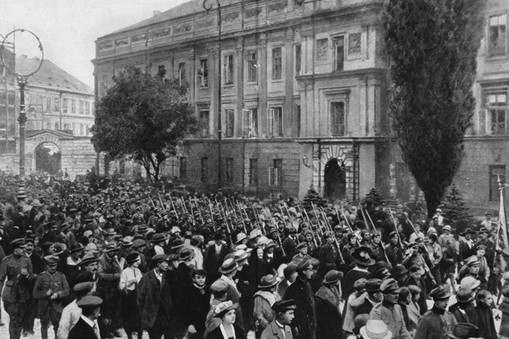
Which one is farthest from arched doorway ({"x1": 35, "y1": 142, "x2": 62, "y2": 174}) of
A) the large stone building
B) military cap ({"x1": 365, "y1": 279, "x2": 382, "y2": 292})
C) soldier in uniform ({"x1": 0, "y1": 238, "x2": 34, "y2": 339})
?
military cap ({"x1": 365, "y1": 279, "x2": 382, "y2": 292})

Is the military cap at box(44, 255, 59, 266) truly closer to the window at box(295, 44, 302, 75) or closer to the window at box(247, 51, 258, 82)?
the window at box(295, 44, 302, 75)

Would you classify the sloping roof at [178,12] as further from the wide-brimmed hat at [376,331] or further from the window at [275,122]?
the wide-brimmed hat at [376,331]

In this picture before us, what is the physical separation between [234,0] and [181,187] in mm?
8691

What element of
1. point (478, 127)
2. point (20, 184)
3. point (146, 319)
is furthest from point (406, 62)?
point (146, 319)

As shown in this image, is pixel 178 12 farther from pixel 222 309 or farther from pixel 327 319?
pixel 222 309

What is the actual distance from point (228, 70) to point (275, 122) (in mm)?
3489

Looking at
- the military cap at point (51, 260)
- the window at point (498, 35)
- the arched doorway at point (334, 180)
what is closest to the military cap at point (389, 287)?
the military cap at point (51, 260)

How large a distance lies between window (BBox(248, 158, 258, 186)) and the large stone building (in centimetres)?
5

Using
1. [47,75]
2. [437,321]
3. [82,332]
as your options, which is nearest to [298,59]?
[47,75]

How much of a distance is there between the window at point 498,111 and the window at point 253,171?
10.3 m

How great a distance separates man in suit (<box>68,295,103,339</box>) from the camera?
18.7ft

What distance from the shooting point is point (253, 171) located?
89.9 ft

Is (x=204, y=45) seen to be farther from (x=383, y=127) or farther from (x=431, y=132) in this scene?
(x=431, y=132)

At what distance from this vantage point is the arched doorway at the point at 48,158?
24547 millimetres
